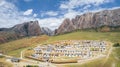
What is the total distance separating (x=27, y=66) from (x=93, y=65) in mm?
57430

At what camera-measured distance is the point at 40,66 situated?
7736 inches

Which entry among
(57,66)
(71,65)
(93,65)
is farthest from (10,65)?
(93,65)

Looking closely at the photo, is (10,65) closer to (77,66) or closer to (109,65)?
(77,66)

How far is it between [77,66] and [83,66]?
207 inches

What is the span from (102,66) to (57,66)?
39.5 meters

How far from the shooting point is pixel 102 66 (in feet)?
639

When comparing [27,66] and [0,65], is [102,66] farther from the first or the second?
[0,65]

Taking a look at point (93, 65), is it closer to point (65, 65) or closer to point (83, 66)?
point (83, 66)

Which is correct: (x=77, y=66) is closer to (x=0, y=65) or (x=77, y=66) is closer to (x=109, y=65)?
(x=109, y=65)

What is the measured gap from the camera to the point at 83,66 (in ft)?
643

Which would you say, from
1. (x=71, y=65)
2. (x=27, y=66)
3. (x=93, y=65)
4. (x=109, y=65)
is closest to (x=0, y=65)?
(x=27, y=66)

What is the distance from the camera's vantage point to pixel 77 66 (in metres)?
197

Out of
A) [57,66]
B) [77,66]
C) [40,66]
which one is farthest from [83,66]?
[40,66]

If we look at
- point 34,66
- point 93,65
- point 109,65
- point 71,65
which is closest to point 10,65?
point 34,66
